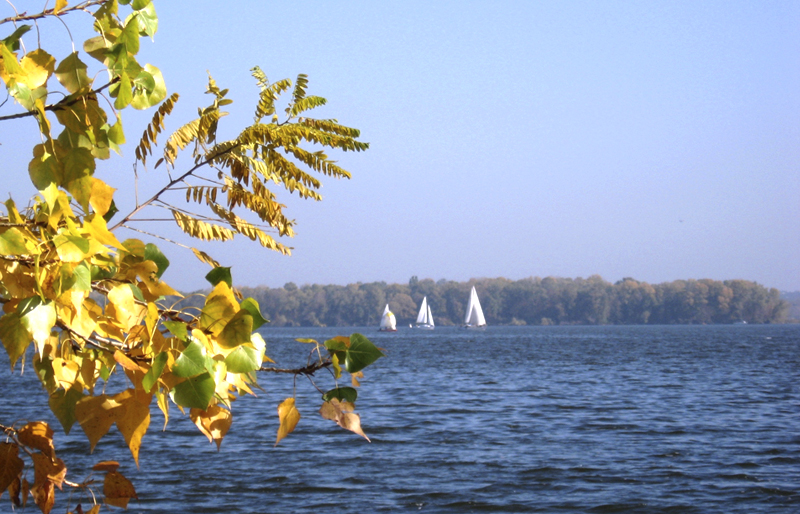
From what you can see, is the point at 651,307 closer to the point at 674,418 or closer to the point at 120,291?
the point at 674,418

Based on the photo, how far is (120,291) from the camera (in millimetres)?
1121

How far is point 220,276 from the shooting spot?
128cm

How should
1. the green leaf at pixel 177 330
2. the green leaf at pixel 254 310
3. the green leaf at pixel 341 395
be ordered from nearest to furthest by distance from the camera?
the green leaf at pixel 177 330
the green leaf at pixel 254 310
the green leaf at pixel 341 395

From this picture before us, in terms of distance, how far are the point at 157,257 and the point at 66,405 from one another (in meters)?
0.32

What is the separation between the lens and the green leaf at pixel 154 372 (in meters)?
1.01

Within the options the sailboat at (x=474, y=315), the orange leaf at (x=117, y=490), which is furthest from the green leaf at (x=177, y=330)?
the sailboat at (x=474, y=315)

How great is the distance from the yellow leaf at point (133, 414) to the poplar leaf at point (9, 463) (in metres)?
0.50

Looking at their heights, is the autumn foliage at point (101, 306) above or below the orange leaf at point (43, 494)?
above

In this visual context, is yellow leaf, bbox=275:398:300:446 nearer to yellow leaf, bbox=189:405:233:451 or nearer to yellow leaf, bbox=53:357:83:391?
yellow leaf, bbox=189:405:233:451

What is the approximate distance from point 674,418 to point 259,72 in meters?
19.9

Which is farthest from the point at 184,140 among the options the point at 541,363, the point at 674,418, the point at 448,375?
the point at 541,363

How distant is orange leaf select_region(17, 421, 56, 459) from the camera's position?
143 cm

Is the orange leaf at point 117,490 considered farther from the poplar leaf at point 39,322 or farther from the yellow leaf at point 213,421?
the poplar leaf at point 39,322

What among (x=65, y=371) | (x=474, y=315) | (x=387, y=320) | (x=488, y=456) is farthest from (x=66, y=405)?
(x=474, y=315)
